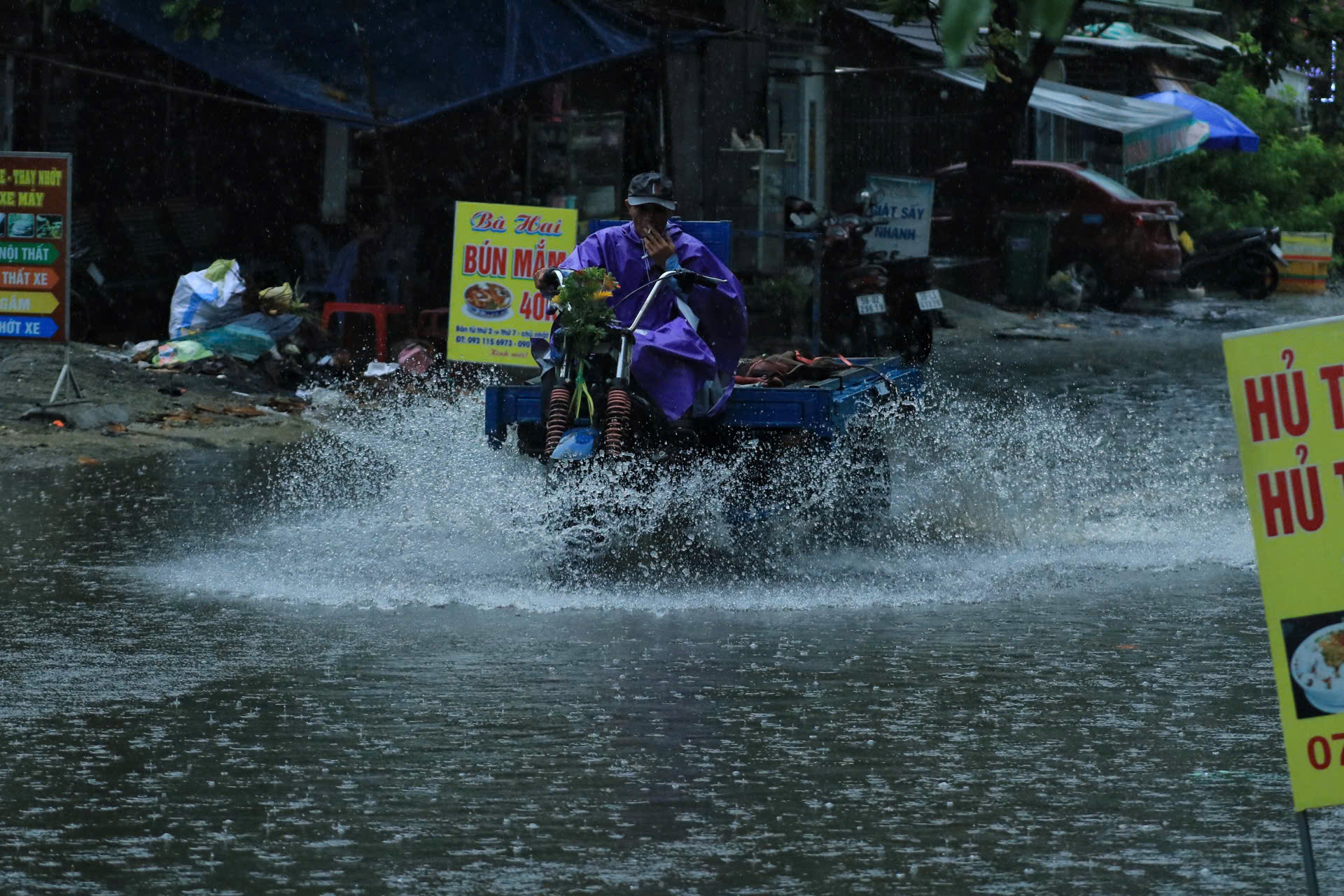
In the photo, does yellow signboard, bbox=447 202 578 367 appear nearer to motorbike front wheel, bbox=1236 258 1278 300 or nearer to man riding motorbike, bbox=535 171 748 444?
man riding motorbike, bbox=535 171 748 444

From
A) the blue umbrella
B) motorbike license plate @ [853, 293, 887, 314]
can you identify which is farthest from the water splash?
the blue umbrella

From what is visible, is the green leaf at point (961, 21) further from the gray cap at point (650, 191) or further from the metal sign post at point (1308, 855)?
the gray cap at point (650, 191)

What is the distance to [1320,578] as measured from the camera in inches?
152

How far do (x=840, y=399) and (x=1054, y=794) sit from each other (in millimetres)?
4230

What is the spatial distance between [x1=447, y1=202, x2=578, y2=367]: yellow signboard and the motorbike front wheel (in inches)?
746

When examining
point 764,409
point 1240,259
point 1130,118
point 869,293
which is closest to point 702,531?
point 764,409

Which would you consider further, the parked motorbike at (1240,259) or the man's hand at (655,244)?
the parked motorbike at (1240,259)

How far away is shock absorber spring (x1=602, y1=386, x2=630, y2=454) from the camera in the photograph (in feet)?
28.4

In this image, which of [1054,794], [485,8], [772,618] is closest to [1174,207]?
[485,8]

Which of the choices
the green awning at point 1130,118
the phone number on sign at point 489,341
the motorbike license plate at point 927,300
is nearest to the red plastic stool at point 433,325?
the phone number on sign at point 489,341

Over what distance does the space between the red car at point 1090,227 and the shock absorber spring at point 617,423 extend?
18258 mm

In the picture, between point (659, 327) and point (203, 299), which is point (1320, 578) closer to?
point (659, 327)

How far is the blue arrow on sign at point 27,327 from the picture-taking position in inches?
538

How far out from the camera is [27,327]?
1369cm
